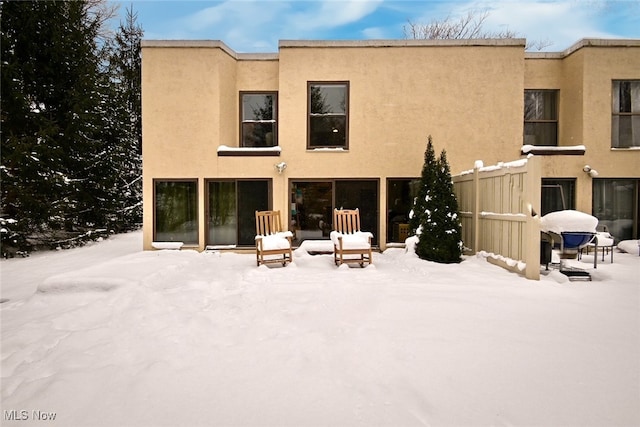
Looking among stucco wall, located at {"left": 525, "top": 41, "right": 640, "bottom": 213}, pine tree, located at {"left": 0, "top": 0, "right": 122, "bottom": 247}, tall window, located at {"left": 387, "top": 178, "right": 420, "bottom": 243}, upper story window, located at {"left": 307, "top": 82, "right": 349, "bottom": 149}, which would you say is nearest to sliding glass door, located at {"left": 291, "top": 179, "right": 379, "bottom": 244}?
tall window, located at {"left": 387, "top": 178, "right": 420, "bottom": 243}

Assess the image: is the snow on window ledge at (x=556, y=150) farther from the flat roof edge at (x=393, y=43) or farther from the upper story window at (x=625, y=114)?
the flat roof edge at (x=393, y=43)

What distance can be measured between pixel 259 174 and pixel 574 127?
826 cm

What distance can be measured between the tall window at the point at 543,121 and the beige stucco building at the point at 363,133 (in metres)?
0.69

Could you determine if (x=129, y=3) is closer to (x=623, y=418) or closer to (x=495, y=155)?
(x=495, y=155)

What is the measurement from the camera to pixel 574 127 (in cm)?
979

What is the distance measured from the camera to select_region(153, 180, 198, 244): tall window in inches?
377

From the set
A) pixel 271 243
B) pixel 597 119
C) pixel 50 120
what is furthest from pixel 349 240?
pixel 50 120

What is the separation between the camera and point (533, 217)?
6.02 m

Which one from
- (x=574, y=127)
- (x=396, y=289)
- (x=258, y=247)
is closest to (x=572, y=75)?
(x=574, y=127)

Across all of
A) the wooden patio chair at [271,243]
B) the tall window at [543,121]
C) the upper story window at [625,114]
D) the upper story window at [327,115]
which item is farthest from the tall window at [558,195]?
the wooden patio chair at [271,243]

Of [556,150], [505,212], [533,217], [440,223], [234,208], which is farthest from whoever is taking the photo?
[234,208]

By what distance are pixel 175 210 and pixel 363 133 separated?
5.19m

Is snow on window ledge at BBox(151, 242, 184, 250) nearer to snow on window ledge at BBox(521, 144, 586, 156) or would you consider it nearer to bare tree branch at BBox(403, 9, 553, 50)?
snow on window ledge at BBox(521, 144, 586, 156)

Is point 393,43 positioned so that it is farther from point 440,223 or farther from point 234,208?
point 234,208
